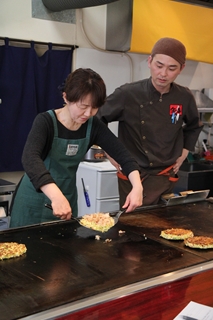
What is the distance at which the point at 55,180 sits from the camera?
2.21 meters

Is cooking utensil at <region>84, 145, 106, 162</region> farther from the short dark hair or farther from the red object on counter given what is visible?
the red object on counter

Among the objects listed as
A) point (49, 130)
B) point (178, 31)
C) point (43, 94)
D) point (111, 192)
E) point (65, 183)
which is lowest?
point (111, 192)

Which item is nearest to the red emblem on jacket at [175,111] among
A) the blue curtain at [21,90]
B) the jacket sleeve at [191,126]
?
the jacket sleeve at [191,126]

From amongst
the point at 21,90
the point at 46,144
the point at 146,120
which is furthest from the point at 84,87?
the point at 21,90

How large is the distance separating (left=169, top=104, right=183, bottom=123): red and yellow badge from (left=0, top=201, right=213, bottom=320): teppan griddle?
79 centimetres

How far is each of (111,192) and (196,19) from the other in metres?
2.13

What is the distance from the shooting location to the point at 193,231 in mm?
2084

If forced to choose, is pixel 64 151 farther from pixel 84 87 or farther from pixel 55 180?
pixel 84 87

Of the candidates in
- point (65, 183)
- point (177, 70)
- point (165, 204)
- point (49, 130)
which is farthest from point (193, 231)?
point (177, 70)

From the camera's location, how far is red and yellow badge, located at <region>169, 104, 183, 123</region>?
2.85 meters

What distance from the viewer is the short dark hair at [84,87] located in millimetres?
1942

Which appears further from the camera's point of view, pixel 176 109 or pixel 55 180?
pixel 176 109

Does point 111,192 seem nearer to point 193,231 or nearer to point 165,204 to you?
point 165,204

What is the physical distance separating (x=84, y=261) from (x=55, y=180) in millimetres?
656
